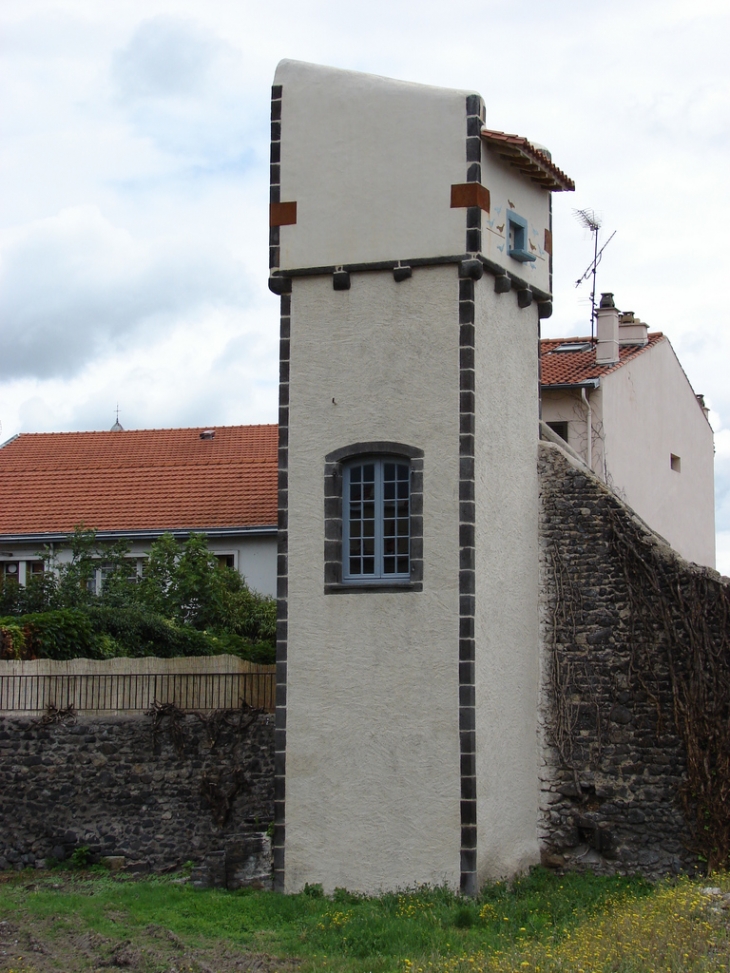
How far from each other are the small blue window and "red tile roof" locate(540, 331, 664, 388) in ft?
16.1

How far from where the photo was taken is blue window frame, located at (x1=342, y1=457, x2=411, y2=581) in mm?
17453

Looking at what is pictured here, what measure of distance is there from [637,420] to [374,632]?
1059 centimetres

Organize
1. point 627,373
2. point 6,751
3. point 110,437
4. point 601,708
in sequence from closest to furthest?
point 601,708 → point 6,751 → point 627,373 → point 110,437

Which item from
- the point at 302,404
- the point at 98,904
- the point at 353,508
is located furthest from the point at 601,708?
the point at 98,904

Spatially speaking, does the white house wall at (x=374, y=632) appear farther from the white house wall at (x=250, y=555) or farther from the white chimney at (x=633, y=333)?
the white chimney at (x=633, y=333)

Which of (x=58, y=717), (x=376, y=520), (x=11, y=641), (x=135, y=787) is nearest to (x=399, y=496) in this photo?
(x=376, y=520)

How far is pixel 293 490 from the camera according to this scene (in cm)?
1788

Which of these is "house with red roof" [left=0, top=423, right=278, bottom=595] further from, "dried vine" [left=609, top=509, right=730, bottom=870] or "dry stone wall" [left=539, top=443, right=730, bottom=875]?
"dried vine" [left=609, top=509, right=730, bottom=870]

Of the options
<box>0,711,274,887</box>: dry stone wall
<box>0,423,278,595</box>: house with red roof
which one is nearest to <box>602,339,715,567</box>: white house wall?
<box>0,423,278,595</box>: house with red roof

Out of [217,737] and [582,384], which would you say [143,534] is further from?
[217,737]

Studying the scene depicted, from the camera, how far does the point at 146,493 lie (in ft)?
92.8

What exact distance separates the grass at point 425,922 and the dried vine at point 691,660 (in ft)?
3.19

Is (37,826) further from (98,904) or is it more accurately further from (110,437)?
(110,437)

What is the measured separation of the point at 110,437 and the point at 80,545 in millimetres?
5499
